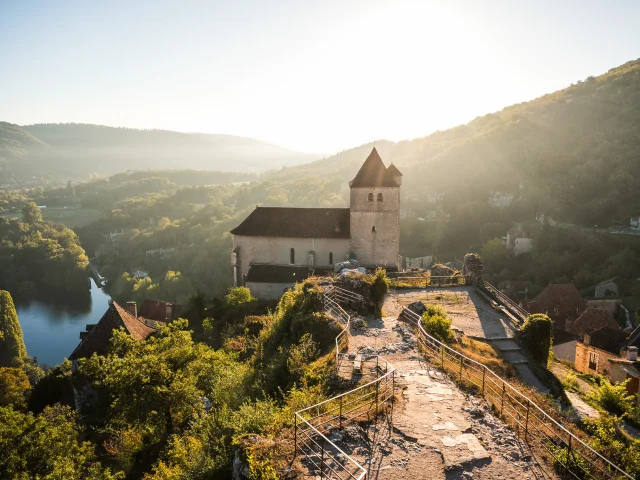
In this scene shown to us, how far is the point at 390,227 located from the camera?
3328 centimetres

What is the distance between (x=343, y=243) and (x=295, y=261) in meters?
4.03

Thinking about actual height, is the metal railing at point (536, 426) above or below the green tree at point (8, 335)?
above

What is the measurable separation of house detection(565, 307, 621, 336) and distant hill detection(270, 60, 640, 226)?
4015 cm

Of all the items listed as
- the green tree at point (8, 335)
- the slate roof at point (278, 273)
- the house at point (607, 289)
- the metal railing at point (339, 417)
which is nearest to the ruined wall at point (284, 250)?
the slate roof at point (278, 273)

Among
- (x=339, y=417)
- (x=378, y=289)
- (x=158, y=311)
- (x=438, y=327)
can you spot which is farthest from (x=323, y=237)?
(x=339, y=417)

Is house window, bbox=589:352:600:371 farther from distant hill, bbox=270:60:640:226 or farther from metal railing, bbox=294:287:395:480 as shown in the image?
distant hill, bbox=270:60:640:226

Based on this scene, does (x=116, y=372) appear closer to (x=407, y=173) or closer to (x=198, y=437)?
(x=198, y=437)

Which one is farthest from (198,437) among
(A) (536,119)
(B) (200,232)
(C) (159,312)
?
(A) (536,119)

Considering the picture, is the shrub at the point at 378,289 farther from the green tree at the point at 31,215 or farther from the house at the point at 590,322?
the green tree at the point at 31,215

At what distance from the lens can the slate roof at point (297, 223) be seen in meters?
34.1

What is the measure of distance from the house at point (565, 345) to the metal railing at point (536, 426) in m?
22.3

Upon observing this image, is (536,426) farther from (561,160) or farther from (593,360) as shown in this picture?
(561,160)

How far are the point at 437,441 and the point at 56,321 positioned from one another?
6727cm

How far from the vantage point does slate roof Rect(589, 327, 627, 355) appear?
97.3ft
